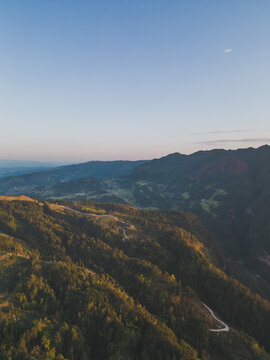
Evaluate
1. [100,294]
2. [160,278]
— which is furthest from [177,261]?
[100,294]

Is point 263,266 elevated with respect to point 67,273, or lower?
lower

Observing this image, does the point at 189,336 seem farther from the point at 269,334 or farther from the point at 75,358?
the point at 269,334

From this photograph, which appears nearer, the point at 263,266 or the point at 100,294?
the point at 100,294

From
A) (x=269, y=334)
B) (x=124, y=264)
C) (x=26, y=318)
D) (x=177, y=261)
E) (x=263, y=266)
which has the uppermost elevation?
(x=26, y=318)

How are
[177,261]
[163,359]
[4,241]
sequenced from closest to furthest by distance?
1. [163,359]
2. [4,241]
3. [177,261]

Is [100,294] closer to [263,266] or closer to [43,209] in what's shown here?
[43,209]

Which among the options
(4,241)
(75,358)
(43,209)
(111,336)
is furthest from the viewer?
(43,209)

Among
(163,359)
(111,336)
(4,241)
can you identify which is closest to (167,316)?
(163,359)
